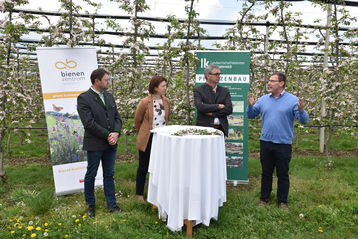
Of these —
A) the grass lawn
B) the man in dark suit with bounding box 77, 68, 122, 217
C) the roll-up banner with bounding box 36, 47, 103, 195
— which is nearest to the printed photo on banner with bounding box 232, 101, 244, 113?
the grass lawn

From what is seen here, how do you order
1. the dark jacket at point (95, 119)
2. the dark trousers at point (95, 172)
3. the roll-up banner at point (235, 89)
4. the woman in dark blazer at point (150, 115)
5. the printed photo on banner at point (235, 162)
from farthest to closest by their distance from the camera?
the printed photo on banner at point (235, 162) → the roll-up banner at point (235, 89) → the woman in dark blazer at point (150, 115) → the dark trousers at point (95, 172) → the dark jacket at point (95, 119)

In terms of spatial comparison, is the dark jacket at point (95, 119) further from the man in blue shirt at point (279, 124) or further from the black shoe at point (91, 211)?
the man in blue shirt at point (279, 124)

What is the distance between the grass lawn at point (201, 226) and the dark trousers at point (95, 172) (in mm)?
223

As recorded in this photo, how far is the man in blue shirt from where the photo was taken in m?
3.81

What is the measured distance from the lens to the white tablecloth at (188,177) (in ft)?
10.3

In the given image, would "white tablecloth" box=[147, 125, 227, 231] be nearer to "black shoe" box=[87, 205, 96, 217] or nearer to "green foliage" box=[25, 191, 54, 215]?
"black shoe" box=[87, 205, 96, 217]

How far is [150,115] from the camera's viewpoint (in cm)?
402

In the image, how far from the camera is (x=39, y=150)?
7.77 m

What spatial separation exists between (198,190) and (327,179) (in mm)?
3353

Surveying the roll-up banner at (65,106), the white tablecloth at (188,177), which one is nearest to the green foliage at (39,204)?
the roll-up banner at (65,106)

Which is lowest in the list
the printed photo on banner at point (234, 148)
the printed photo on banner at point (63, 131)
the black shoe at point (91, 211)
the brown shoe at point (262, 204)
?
the brown shoe at point (262, 204)

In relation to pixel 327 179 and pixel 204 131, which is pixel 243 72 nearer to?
pixel 204 131

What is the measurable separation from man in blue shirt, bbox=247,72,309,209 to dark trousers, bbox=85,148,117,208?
2050 mm

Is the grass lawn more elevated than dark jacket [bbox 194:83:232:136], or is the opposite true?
dark jacket [bbox 194:83:232:136]
